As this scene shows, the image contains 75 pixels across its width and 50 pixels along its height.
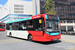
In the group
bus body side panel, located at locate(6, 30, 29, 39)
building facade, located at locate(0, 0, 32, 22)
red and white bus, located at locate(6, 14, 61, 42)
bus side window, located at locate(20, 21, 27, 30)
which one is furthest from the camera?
building facade, located at locate(0, 0, 32, 22)

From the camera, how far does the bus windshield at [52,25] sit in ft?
28.6

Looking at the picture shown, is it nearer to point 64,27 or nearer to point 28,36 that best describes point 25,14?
point 64,27

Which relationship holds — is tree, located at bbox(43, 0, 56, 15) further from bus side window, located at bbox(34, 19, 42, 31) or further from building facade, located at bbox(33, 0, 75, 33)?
building facade, located at bbox(33, 0, 75, 33)

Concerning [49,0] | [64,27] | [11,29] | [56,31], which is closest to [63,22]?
[64,27]

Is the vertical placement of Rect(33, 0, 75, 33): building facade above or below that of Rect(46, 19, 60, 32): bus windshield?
above

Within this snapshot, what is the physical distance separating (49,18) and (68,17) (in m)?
49.2

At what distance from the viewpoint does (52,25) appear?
9023 mm

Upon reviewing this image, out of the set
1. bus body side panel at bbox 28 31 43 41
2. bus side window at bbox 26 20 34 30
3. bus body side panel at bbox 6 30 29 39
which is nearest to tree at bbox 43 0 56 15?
bus body side panel at bbox 6 30 29 39

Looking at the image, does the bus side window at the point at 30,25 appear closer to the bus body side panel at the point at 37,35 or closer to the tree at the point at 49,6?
the bus body side panel at the point at 37,35

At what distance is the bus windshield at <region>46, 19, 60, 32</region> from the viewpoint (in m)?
8.71

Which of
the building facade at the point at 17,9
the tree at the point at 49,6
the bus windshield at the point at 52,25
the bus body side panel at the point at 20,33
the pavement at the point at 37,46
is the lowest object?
the pavement at the point at 37,46

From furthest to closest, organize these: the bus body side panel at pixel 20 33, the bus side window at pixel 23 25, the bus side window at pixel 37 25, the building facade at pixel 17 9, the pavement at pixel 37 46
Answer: the building facade at pixel 17 9, the bus side window at pixel 23 25, the bus body side panel at pixel 20 33, the bus side window at pixel 37 25, the pavement at pixel 37 46

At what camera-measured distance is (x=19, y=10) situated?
9050cm

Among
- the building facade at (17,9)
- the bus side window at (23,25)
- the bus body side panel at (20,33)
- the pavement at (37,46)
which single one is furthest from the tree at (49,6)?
the building facade at (17,9)
